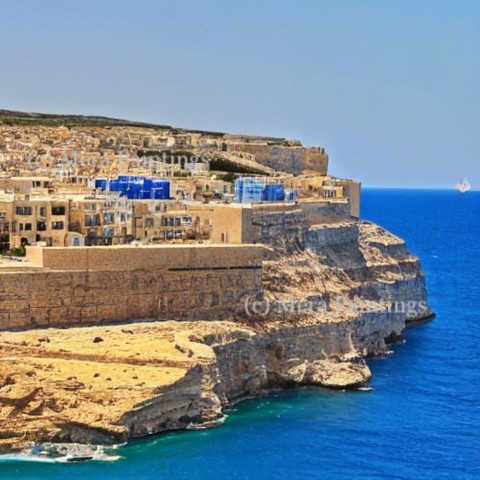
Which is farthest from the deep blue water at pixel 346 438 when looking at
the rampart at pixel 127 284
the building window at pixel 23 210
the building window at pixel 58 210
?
the building window at pixel 23 210

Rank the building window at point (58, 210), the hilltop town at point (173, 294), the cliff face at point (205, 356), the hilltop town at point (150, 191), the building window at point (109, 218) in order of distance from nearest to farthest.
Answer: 1. the cliff face at point (205, 356)
2. the hilltop town at point (173, 294)
3. the building window at point (58, 210)
4. the hilltop town at point (150, 191)
5. the building window at point (109, 218)

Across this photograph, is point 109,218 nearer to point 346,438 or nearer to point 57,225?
point 57,225

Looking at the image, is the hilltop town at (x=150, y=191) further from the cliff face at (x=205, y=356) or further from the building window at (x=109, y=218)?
the cliff face at (x=205, y=356)

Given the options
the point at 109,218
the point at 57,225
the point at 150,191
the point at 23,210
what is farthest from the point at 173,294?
the point at 150,191

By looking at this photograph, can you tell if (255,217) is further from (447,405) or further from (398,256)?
(398,256)

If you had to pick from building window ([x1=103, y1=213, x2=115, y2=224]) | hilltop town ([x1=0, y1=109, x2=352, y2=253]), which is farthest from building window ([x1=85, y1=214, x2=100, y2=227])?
building window ([x1=103, y1=213, x2=115, y2=224])

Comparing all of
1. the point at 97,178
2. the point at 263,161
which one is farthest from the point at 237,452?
the point at 263,161

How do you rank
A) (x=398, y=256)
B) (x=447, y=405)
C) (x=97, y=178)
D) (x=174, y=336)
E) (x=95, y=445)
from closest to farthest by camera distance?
(x=95, y=445)
(x=174, y=336)
(x=447, y=405)
(x=97, y=178)
(x=398, y=256)
